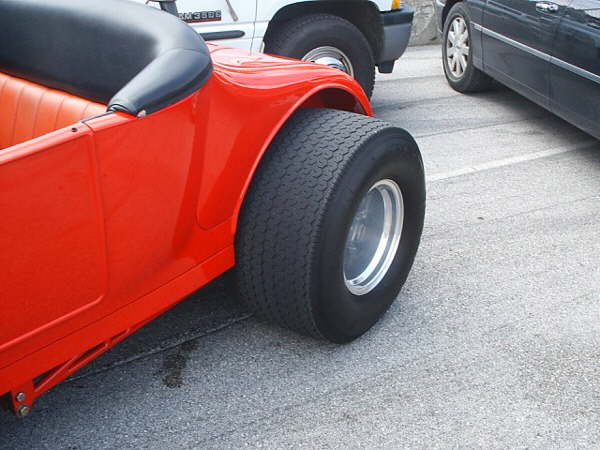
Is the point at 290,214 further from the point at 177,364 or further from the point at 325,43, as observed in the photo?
the point at 325,43

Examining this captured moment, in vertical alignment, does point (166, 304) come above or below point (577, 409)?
above

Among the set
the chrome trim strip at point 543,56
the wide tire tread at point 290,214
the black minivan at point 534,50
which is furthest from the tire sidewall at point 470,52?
the wide tire tread at point 290,214

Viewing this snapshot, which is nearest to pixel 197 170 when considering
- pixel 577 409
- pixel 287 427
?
pixel 287 427

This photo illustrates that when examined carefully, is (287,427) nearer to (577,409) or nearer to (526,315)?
(577,409)

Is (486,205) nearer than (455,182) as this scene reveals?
Yes

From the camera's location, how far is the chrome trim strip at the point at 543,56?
447 cm

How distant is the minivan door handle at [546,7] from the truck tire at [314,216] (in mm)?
2266

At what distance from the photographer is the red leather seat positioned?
258 centimetres

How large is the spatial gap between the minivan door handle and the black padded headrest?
2968mm

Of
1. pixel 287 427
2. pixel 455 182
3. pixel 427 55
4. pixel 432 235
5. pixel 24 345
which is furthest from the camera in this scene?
pixel 427 55

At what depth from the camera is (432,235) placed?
13.0ft

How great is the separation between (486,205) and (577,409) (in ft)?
5.76

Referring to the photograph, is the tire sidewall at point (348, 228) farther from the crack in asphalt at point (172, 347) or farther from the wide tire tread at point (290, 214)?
the crack in asphalt at point (172, 347)

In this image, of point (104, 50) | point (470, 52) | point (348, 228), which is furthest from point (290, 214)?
point (470, 52)
